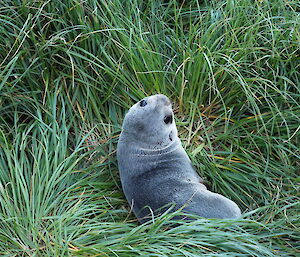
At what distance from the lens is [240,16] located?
140 inches

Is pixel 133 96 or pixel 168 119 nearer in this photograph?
pixel 168 119

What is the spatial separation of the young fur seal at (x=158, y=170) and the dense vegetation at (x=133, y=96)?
0.62 feet

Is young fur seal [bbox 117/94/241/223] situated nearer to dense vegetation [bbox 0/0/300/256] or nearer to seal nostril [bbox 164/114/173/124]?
seal nostril [bbox 164/114/173/124]

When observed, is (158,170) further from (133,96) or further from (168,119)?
(133,96)

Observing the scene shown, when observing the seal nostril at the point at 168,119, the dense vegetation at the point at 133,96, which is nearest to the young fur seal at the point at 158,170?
the seal nostril at the point at 168,119

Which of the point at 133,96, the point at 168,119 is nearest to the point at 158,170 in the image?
the point at 168,119

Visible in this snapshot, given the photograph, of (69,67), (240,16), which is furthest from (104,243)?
(240,16)

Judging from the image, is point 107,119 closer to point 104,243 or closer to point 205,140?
point 205,140

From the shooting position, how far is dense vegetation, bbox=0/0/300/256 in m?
3.10

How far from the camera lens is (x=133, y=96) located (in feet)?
11.3

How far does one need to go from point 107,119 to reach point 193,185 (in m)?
0.85

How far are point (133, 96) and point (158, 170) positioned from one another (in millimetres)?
691

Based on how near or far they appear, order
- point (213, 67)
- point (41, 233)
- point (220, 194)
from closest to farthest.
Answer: point (41, 233), point (220, 194), point (213, 67)

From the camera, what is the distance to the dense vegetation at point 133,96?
310cm
